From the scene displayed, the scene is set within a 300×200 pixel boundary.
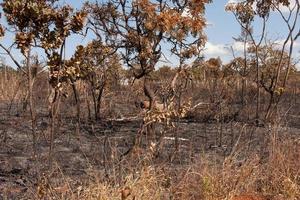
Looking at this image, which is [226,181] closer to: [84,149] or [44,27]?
[44,27]

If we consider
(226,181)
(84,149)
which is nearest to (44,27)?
(226,181)

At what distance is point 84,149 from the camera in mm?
11250

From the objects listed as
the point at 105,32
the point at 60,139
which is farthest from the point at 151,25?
the point at 60,139

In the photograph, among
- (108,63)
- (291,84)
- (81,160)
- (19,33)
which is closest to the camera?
(19,33)

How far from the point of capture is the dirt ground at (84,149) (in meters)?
7.37

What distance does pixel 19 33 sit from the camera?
679 centimetres

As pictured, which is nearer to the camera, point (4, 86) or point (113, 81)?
point (113, 81)

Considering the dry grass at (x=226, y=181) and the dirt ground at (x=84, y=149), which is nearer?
the dry grass at (x=226, y=181)

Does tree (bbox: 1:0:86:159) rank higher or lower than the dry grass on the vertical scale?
higher

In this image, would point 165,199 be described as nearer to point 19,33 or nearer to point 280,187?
point 280,187

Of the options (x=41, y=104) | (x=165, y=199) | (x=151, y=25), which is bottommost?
(x=165, y=199)

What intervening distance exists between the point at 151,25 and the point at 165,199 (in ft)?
20.0

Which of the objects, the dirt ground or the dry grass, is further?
the dirt ground

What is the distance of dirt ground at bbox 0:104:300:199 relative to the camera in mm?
7367
